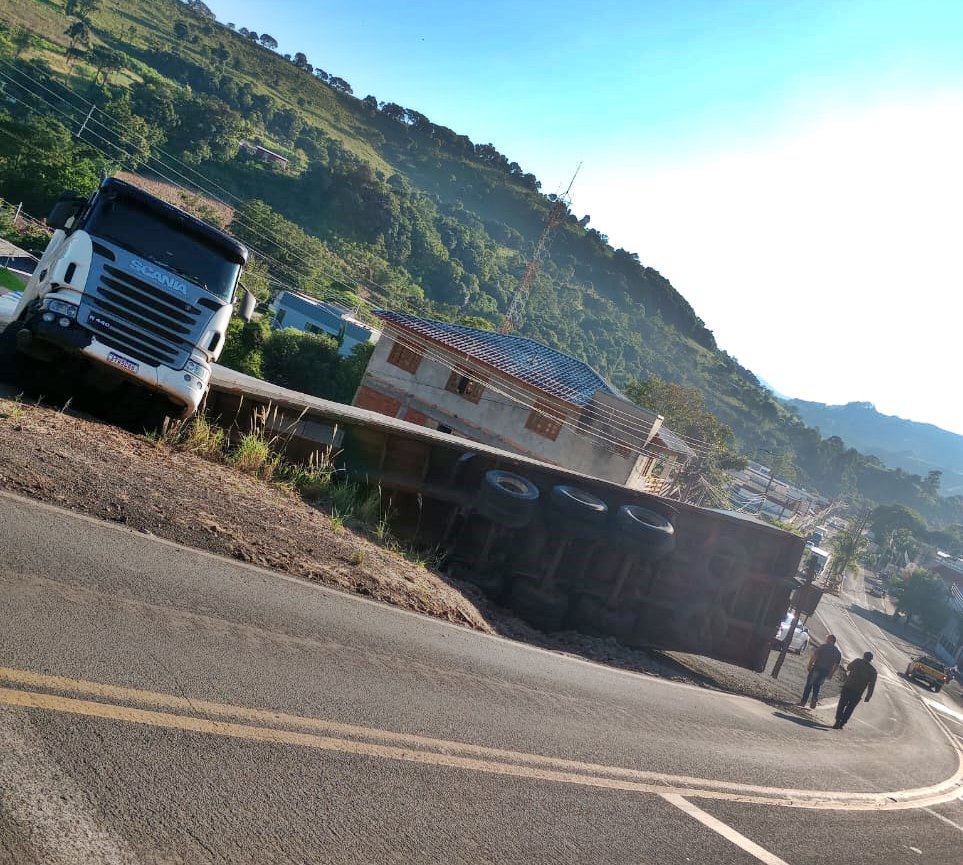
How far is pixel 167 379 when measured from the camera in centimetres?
885

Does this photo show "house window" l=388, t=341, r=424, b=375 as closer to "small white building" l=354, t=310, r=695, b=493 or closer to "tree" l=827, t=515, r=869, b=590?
"small white building" l=354, t=310, r=695, b=493

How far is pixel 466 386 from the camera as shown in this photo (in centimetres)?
3572

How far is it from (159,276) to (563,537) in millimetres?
6786

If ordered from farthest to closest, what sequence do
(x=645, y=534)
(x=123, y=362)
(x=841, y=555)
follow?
(x=841, y=555), (x=645, y=534), (x=123, y=362)

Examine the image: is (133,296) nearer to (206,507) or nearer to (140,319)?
(140,319)

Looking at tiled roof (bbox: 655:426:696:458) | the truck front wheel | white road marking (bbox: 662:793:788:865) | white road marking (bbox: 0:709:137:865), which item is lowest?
white road marking (bbox: 662:793:788:865)

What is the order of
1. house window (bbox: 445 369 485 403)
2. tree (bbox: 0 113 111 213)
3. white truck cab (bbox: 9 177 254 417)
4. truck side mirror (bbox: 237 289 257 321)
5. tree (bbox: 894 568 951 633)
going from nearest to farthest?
1. white truck cab (bbox: 9 177 254 417)
2. truck side mirror (bbox: 237 289 257 321)
3. house window (bbox: 445 369 485 403)
4. tree (bbox: 0 113 111 213)
5. tree (bbox: 894 568 951 633)

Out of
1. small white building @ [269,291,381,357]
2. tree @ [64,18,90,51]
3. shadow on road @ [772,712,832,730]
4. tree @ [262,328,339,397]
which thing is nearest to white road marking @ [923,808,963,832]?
shadow on road @ [772,712,832,730]

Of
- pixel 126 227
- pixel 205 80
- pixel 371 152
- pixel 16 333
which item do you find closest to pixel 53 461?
pixel 16 333

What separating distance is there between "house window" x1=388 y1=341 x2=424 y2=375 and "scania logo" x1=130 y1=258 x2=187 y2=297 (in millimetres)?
26745

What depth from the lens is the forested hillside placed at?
68.7 metres

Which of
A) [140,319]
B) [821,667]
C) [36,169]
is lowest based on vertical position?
[821,667]

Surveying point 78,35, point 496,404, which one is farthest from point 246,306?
point 78,35

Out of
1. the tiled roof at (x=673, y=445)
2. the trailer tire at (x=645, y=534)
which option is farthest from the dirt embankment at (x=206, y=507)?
the tiled roof at (x=673, y=445)
